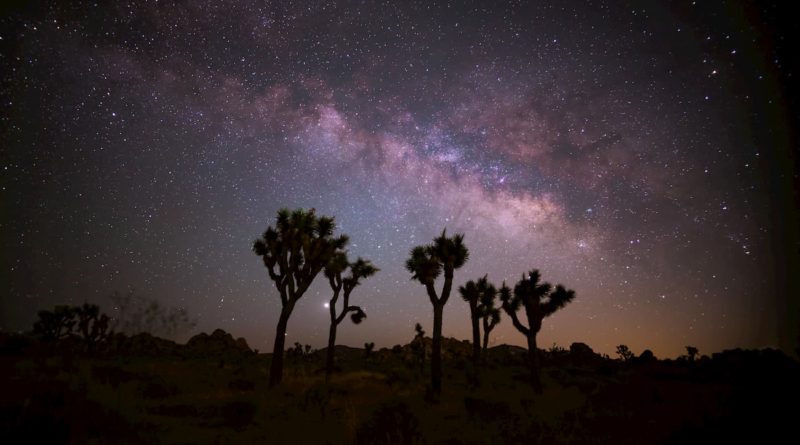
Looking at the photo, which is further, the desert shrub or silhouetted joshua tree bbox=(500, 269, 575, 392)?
silhouetted joshua tree bbox=(500, 269, 575, 392)

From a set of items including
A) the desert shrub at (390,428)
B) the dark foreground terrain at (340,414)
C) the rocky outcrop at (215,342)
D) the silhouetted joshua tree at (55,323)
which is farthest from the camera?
the rocky outcrop at (215,342)

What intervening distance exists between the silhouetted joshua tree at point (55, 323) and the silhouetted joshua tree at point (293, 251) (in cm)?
3117

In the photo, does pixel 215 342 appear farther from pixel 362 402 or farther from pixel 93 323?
pixel 362 402

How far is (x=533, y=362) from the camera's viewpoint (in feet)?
77.8

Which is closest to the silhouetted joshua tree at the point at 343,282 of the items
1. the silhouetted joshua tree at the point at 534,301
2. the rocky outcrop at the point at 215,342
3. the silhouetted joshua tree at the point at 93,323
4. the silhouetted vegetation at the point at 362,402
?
the silhouetted vegetation at the point at 362,402

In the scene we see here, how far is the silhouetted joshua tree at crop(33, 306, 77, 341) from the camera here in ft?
116

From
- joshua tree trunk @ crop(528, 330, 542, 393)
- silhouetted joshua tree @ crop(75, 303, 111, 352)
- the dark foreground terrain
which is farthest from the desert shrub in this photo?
silhouetted joshua tree @ crop(75, 303, 111, 352)

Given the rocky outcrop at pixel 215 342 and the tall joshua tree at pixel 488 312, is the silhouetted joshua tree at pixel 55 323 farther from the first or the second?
the tall joshua tree at pixel 488 312

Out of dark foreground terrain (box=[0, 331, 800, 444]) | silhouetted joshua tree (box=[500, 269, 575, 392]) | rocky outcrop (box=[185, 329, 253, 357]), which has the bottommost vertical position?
rocky outcrop (box=[185, 329, 253, 357])

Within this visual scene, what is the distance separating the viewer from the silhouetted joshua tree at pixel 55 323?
35.5m

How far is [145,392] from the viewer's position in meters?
14.0

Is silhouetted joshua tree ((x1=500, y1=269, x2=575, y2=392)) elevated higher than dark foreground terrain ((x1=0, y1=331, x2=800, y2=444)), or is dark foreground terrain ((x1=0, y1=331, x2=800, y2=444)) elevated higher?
silhouetted joshua tree ((x1=500, y1=269, x2=575, y2=392))

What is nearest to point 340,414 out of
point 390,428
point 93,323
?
point 390,428

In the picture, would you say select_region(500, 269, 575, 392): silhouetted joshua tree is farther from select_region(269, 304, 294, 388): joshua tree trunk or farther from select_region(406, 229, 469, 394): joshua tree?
select_region(269, 304, 294, 388): joshua tree trunk
